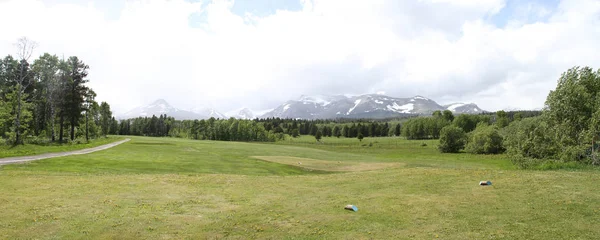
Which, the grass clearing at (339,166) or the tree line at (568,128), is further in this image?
the grass clearing at (339,166)

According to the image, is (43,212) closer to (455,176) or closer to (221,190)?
(221,190)

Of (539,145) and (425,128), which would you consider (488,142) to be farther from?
(425,128)

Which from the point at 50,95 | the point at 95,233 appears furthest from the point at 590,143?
the point at 50,95

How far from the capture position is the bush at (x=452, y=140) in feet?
325

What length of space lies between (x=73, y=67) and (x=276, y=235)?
247 feet

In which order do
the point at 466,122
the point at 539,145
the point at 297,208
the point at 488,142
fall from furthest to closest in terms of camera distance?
the point at 466,122, the point at 488,142, the point at 539,145, the point at 297,208

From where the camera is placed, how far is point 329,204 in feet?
61.2

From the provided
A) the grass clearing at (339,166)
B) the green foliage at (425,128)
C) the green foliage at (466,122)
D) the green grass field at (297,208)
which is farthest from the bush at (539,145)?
the green foliage at (425,128)

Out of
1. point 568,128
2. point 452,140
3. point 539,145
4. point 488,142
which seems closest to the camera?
point 568,128

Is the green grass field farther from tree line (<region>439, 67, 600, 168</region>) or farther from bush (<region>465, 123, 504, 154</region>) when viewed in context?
bush (<region>465, 123, 504, 154</region>)

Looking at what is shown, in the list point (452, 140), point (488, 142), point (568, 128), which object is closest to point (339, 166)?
point (568, 128)

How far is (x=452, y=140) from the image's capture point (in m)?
99.1

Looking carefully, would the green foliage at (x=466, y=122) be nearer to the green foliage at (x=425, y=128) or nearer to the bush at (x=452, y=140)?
the green foliage at (x=425, y=128)

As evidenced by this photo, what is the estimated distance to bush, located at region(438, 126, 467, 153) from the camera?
325 ft
